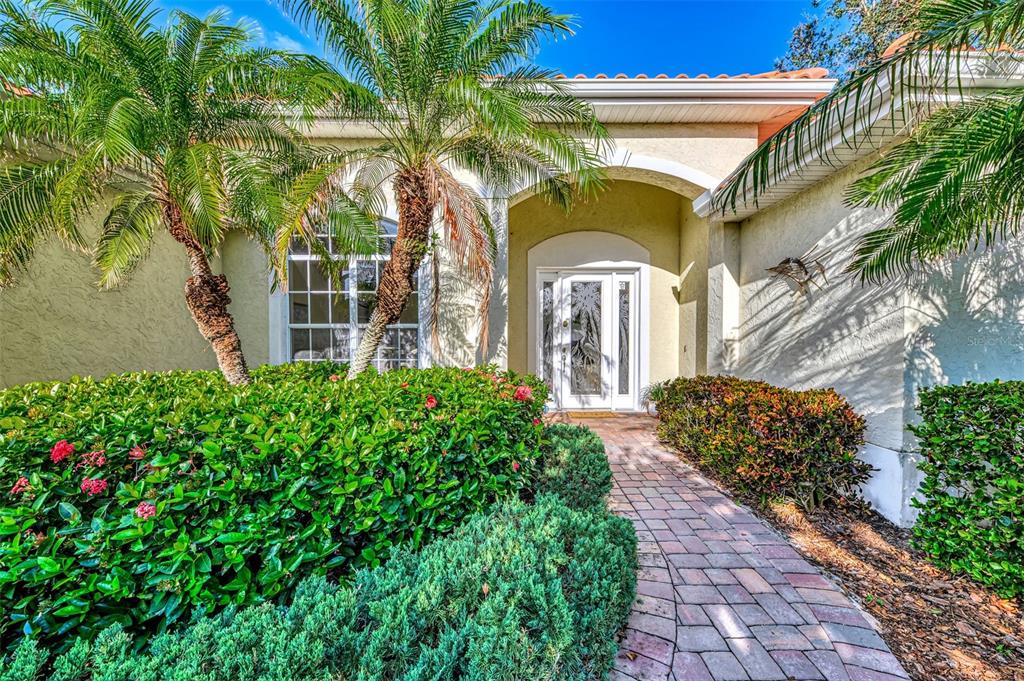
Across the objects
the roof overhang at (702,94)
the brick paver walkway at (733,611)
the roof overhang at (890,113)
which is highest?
the roof overhang at (702,94)

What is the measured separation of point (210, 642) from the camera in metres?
1.67

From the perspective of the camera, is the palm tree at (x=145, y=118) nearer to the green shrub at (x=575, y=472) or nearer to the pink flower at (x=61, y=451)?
the pink flower at (x=61, y=451)

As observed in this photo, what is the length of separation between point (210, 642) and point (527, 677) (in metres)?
1.27

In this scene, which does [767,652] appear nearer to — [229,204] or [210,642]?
[210,642]

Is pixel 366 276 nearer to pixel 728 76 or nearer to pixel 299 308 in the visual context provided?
pixel 299 308

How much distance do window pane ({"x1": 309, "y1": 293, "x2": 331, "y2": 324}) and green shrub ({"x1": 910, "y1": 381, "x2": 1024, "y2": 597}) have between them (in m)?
8.55

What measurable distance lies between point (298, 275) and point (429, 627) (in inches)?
307

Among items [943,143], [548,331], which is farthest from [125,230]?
[943,143]

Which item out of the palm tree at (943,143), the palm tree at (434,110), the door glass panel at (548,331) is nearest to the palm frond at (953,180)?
the palm tree at (943,143)

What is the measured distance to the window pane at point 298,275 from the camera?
8164mm

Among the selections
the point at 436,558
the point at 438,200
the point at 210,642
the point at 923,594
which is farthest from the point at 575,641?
the point at 438,200

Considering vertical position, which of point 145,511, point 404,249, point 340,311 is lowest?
point 145,511

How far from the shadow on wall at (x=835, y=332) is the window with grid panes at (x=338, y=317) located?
232 inches

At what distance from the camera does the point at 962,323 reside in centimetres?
423
